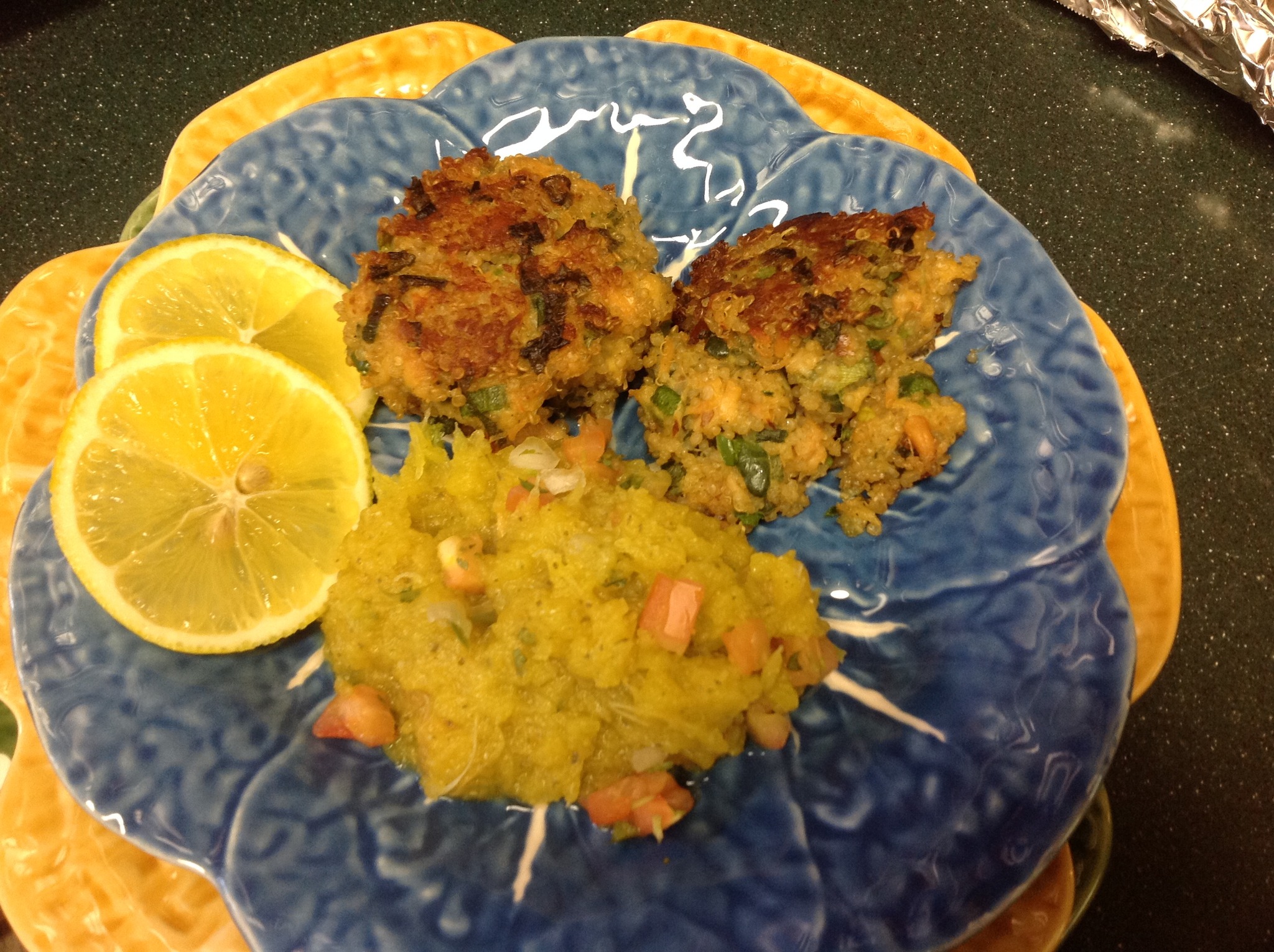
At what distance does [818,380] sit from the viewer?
6.47ft

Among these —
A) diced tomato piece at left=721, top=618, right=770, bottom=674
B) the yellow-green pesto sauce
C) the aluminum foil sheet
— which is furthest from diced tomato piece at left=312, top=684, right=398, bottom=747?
the aluminum foil sheet

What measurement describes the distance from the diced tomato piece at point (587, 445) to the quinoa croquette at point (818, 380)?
0.19 m

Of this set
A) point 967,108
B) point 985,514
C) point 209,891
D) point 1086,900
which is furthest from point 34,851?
point 967,108

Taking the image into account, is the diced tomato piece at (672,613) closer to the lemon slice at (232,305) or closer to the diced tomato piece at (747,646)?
the diced tomato piece at (747,646)

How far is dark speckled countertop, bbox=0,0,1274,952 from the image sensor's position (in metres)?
2.46

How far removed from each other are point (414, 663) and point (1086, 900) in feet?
6.55

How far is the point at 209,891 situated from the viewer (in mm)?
2020

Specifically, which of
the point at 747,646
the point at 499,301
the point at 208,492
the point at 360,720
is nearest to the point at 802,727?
the point at 747,646

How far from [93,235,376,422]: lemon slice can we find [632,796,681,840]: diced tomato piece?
4.50 feet

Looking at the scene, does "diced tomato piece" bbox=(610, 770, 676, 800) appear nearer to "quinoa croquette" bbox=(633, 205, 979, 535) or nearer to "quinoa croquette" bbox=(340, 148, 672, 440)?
"quinoa croquette" bbox=(633, 205, 979, 535)

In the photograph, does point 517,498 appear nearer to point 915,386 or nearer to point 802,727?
point 802,727

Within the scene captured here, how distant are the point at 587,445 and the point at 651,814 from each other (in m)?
1.01

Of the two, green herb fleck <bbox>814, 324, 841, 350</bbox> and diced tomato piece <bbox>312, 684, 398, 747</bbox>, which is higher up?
green herb fleck <bbox>814, 324, 841, 350</bbox>

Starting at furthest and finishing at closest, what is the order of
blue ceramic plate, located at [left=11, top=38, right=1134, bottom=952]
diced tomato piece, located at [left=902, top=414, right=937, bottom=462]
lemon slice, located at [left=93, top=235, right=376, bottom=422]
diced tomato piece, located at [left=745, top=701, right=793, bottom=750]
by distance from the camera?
lemon slice, located at [left=93, top=235, right=376, bottom=422] < diced tomato piece, located at [left=902, top=414, right=937, bottom=462] < diced tomato piece, located at [left=745, top=701, right=793, bottom=750] < blue ceramic plate, located at [left=11, top=38, right=1134, bottom=952]
